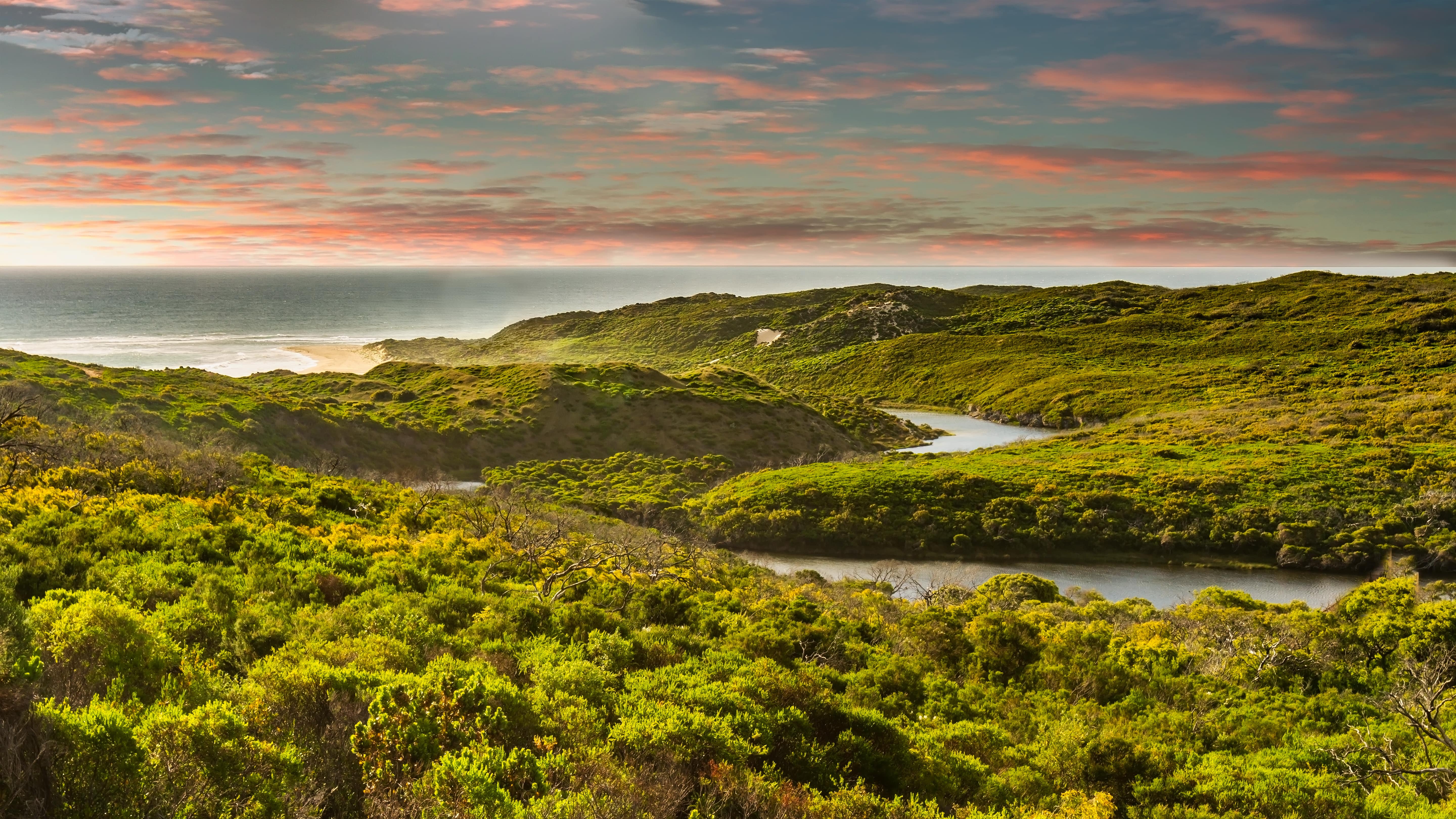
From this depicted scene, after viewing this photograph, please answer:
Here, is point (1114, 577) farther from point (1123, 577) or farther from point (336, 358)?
point (336, 358)

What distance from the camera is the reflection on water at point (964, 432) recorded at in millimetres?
56188

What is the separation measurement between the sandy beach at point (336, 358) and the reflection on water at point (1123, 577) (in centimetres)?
7897

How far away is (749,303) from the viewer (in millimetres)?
154875

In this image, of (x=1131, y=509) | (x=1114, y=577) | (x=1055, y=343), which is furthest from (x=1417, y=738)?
(x=1055, y=343)

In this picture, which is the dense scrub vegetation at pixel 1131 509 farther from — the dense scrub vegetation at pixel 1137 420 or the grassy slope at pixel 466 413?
the grassy slope at pixel 466 413

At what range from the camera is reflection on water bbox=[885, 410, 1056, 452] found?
5619cm

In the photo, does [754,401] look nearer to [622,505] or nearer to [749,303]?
[622,505]

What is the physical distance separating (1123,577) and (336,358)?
372 feet

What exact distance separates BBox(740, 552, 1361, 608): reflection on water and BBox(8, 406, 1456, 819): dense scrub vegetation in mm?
8633

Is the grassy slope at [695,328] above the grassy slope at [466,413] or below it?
above

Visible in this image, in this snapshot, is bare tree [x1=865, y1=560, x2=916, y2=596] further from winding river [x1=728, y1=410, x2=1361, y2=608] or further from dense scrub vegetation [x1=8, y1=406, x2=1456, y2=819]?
dense scrub vegetation [x1=8, y1=406, x2=1456, y2=819]

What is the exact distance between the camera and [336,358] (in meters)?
112

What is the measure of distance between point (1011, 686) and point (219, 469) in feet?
66.7

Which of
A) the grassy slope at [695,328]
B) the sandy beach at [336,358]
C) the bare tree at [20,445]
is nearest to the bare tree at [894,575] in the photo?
the bare tree at [20,445]
